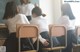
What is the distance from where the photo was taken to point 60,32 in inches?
130

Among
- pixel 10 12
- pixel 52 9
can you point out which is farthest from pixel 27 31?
pixel 52 9

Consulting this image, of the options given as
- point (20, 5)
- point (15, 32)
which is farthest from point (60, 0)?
point (15, 32)

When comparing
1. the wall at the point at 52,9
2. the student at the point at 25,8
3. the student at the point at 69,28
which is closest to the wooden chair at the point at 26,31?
the student at the point at 69,28

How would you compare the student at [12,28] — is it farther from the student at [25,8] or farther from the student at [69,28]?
the student at [25,8]

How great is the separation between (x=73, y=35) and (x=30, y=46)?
3.19ft

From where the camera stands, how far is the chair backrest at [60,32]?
320cm

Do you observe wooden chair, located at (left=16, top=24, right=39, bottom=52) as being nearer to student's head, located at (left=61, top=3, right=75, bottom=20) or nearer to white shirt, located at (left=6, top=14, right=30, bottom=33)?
white shirt, located at (left=6, top=14, right=30, bottom=33)

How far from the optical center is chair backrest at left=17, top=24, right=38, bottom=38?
9.27 feet

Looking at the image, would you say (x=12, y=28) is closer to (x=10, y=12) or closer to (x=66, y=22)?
(x=10, y=12)

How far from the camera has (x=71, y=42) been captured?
3.69 m

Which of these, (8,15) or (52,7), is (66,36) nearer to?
(8,15)

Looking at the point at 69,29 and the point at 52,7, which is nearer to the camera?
the point at 69,29

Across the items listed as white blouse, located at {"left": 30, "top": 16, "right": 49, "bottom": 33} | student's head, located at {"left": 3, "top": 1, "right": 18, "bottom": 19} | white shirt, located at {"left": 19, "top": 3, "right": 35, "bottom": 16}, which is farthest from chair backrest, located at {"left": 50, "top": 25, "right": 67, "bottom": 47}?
white shirt, located at {"left": 19, "top": 3, "right": 35, "bottom": 16}

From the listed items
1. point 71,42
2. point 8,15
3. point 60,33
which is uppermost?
point 8,15
